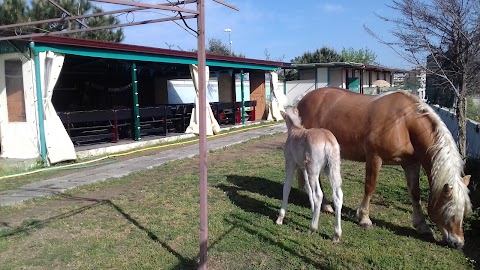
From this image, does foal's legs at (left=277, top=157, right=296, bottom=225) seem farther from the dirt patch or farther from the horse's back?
the dirt patch

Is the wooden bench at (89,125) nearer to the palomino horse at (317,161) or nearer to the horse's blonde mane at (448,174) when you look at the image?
the palomino horse at (317,161)

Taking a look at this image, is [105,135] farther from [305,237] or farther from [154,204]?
[305,237]

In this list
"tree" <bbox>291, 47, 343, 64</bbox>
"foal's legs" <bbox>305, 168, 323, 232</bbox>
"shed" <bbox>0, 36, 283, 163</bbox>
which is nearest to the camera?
"foal's legs" <bbox>305, 168, 323, 232</bbox>

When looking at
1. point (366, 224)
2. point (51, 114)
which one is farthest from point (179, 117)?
point (366, 224)

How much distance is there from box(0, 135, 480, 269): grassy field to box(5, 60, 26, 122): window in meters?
4.41

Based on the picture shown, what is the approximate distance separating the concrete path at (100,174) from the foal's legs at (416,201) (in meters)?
5.74

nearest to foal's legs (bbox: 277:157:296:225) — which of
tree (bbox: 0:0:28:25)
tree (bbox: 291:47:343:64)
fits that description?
tree (bbox: 0:0:28:25)

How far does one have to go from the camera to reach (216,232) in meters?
5.06

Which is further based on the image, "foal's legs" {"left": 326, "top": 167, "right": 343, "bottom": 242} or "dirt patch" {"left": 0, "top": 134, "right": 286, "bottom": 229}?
"dirt patch" {"left": 0, "top": 134, "right": 286, "bottom": 229}

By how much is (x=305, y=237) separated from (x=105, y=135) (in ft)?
31.5

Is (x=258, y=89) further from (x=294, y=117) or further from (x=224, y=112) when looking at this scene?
(x=294, y=117)

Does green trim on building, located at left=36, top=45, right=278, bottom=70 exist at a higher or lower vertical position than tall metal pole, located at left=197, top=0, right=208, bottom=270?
higher

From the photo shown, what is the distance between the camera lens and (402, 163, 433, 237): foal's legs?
5.06 m

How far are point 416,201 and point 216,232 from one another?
2457mm
